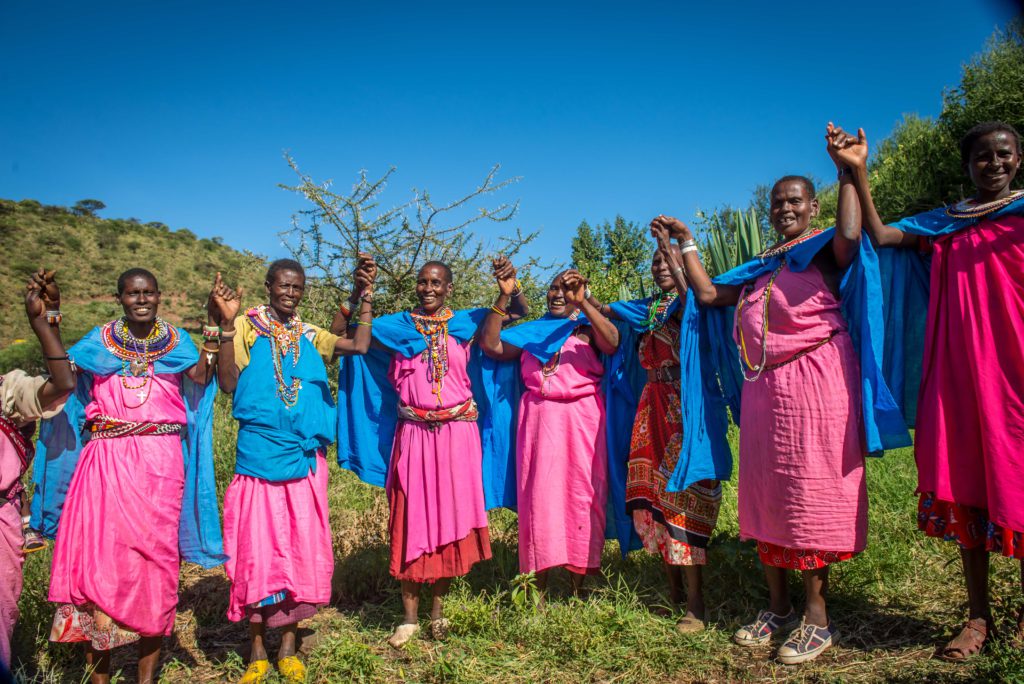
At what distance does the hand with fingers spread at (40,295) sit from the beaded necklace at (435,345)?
1.92 meters

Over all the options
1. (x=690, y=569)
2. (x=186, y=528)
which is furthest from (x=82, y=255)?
(x=690, y=569)

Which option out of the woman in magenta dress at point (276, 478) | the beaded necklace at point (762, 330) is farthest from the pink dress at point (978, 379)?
the woman in magenta dress at point (276, 478)

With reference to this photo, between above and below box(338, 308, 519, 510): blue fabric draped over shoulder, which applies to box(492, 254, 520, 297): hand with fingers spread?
above

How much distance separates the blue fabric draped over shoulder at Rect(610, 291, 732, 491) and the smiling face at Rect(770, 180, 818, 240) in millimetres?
610

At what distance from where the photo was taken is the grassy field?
3.36 meters

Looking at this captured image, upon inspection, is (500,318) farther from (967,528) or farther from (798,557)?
(967,528)

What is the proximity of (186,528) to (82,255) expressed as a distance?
2748 centimetres

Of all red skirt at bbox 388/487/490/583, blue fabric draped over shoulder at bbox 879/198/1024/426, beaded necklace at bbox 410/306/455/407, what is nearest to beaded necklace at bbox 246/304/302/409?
beaded necklace at bbox 410/306/455/407

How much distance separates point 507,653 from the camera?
3.61 meters

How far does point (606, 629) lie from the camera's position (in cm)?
373

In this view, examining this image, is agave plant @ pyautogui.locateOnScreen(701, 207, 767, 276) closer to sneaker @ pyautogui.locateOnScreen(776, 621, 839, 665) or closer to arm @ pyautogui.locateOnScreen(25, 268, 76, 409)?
sneaker @ pyautogui.locateOnScreen(776, 621, 839, 665)

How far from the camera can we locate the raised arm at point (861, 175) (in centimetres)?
318

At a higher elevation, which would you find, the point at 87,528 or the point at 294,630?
the point at 87,528

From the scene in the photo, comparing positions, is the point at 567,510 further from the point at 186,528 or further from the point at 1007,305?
the point at 1007,305
